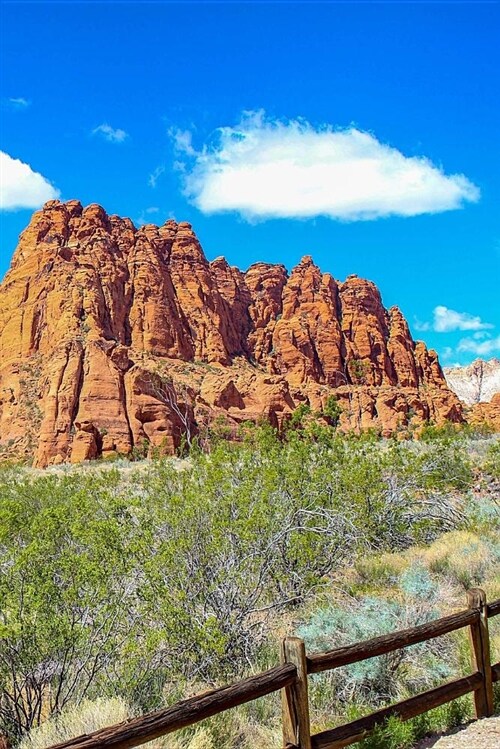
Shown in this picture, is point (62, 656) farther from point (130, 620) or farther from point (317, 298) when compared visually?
point (317, 298)

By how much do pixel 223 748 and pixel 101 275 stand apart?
7912 cm

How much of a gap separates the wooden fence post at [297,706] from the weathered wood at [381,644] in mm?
105

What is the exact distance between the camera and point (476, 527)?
13320 millimetres

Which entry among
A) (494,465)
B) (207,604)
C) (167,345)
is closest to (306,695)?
(207,604)

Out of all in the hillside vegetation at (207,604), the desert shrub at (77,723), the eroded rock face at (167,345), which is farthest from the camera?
the eroded rock face at (167,345)

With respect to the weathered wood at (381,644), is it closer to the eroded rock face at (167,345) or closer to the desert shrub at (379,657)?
the desert shrub at (379,657)

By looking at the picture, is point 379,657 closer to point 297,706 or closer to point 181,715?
point 297,706

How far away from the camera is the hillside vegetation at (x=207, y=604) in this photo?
6672 millimetres

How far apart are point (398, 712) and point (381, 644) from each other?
0.58 m

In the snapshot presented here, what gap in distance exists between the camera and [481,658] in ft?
19.4

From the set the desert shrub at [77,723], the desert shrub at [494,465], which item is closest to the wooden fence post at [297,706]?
the desert shrub at [77,723]

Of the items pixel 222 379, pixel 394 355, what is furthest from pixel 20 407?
pixel 394 355

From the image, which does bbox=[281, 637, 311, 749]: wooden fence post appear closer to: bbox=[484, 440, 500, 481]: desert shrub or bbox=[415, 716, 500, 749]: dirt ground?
bbox=[415, 716, 500, 749]: dirt ground

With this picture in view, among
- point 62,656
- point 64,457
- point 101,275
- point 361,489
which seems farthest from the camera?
point 101,275
